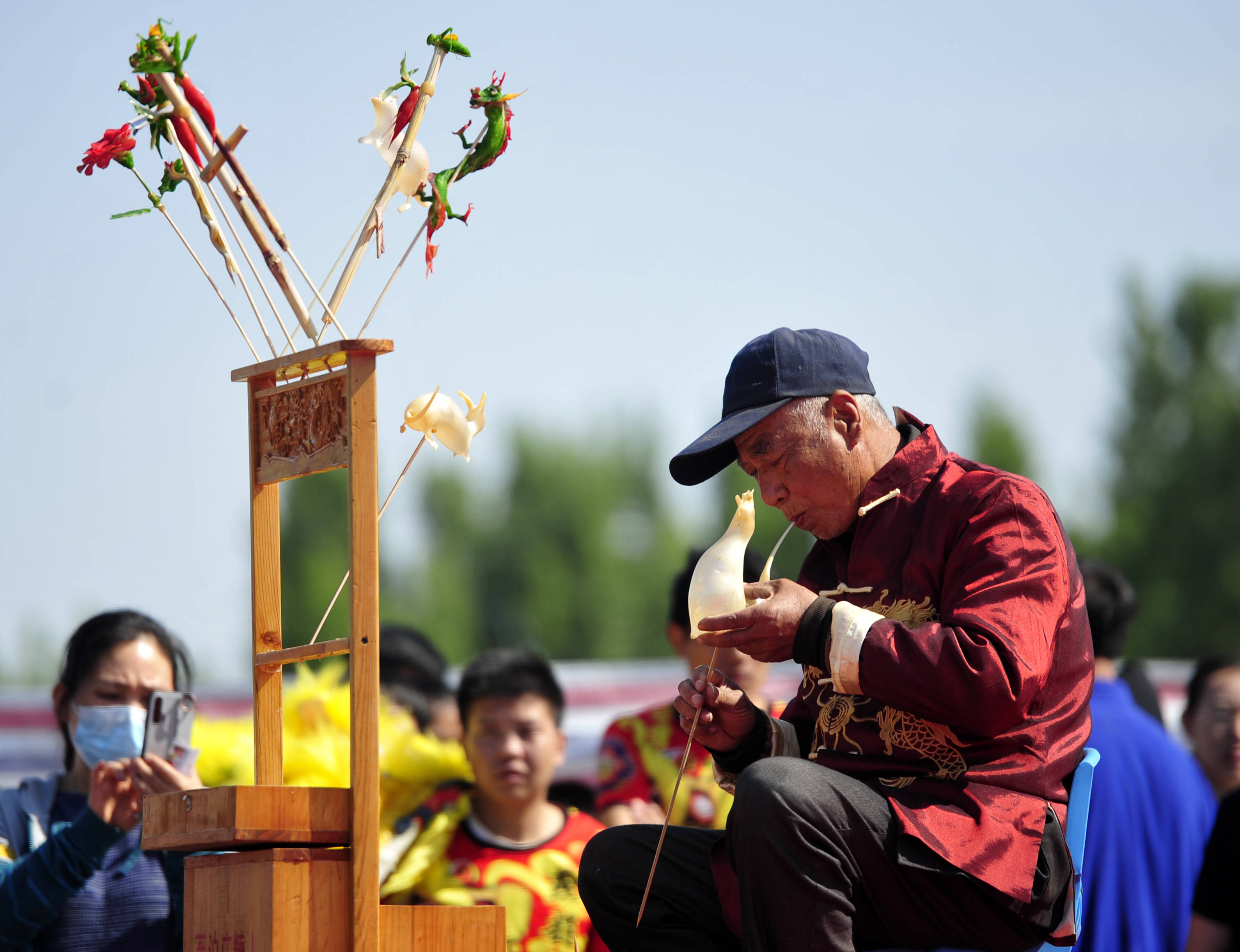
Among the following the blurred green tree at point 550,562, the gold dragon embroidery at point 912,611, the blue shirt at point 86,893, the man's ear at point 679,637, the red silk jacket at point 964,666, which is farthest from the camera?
the blurred green tree at point 550,562

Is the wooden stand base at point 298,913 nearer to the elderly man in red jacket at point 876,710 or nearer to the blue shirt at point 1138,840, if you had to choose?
the elderly man in red jacket at point 876,710

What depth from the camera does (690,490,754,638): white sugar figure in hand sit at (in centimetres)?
261

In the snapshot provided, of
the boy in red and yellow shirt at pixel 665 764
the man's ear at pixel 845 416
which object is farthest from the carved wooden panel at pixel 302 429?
the boy in red and yellow shirt at pixel 665 764

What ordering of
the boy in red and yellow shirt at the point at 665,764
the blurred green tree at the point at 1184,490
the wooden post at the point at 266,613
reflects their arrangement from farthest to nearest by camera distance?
the blurred green tree at the point at 1184,490
the boy in red and yellow shirt at the point at 665,764
the wooden post at the point at 266,613

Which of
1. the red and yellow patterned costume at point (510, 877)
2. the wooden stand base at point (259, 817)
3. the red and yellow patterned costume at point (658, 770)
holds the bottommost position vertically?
the red and yellow patterned costume at point (510, 877)

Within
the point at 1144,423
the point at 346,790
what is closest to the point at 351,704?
the point at 346,790

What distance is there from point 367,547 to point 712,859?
0.94 meters

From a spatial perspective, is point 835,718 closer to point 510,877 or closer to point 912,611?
point 912,611

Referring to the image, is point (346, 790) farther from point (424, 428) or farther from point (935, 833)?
point (935, 833)

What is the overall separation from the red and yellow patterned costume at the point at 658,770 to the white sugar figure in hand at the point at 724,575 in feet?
5.87

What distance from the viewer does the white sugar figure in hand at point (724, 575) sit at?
8.56ft

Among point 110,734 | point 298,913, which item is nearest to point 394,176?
point 298,913

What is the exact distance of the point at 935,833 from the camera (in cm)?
246

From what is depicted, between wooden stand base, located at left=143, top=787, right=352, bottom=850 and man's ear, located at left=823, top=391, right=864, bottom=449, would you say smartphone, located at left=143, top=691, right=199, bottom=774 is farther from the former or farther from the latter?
man's ear, located at left=823, top=391, right=864, bottom=449
